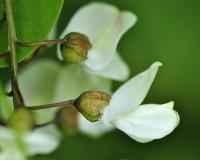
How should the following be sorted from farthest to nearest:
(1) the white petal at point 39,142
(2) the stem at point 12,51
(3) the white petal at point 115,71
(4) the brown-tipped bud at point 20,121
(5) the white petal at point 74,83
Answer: (5) the white petal at point 74,83
(3) the white petal at point 115,71
(2) the stem at point 12,51
(1) the white petal at point 39,142
(4) the brown-tipped bud at point 20,121

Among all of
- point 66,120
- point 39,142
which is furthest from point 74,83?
point 39,142

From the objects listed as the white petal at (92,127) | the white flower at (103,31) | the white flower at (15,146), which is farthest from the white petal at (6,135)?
the white petal at (92,127)

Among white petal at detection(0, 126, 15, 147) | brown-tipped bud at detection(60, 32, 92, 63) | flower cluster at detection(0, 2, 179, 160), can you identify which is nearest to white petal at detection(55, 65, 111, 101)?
flower cluster at detection(0, 2, 179, 160)

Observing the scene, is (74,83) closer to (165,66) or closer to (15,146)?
(165,66)

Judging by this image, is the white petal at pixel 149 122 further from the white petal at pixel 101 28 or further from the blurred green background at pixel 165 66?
the blurred green background at pixel 165 66

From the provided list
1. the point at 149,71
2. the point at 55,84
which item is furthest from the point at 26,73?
the point at 149,71

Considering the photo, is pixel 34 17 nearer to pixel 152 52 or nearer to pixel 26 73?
pixel 26 73

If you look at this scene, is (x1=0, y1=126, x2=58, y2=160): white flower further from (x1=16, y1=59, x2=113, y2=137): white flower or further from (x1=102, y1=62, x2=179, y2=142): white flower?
(x1=16, y1=59, x2=113, y2=137): white flower
